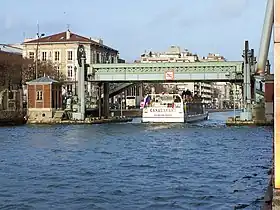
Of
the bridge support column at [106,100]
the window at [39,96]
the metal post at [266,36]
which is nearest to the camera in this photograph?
the metal post at [266,36]

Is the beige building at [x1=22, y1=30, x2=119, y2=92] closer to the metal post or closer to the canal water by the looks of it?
the canal water

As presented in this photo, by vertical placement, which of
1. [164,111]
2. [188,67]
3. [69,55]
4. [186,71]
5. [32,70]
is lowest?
[164,111]

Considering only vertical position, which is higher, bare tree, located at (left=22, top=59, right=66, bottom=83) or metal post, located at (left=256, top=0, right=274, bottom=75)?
bare tree, located at (left=22, top=59, right=66, bottom=83)

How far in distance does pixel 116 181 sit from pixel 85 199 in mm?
4294

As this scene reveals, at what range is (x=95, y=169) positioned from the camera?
93.7 feet

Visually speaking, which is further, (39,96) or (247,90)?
(39,96)

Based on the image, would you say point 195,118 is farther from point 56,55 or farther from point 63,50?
point 56,55

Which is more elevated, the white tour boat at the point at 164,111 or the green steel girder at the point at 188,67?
the green steel girder at the point at 188,67

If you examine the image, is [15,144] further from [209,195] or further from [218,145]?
[209,195]

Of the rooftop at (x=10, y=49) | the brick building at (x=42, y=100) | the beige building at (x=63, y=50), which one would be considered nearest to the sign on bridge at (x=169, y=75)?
the brick building at (x=42, y=100)

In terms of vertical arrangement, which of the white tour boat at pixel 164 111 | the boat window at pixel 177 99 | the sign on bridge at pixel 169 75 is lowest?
the white tour boat at pixel 164 111

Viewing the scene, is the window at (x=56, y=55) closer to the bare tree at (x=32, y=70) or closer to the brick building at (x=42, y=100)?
the bare tree at (x=32, y=70)

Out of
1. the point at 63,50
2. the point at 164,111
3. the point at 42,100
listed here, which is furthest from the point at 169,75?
the point at 63,50

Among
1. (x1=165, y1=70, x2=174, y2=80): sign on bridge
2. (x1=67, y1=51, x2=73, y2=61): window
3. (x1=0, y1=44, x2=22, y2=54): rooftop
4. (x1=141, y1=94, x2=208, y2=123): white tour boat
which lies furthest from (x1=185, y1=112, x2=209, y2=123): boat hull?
(x1=0, y1=44, x2=22, y2=54): rooftop
